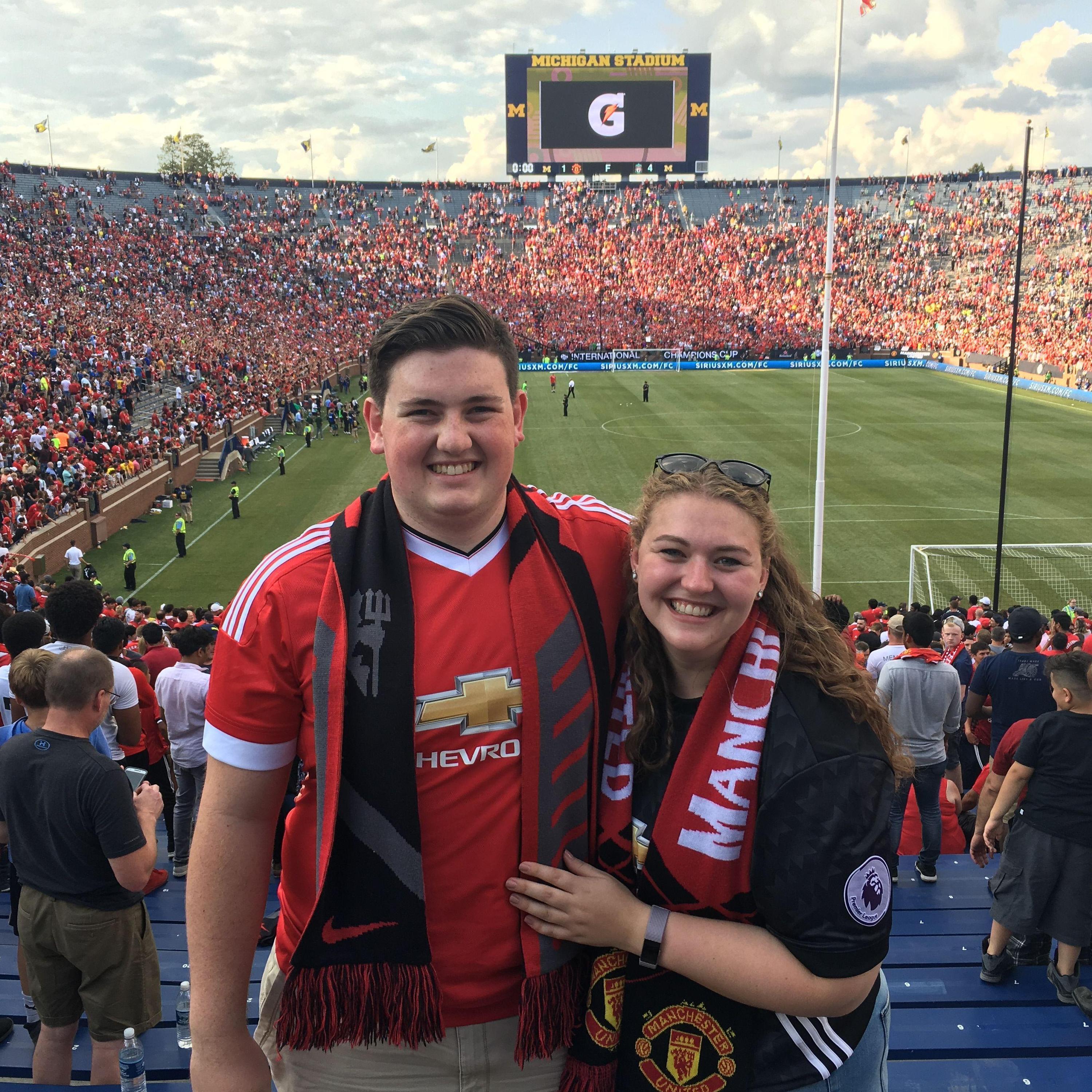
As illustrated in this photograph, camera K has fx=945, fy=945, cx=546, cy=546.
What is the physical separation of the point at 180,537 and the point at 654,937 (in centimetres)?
2136

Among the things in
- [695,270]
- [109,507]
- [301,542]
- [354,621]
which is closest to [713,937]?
[354,621]

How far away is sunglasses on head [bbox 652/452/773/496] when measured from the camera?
2311 millimetres

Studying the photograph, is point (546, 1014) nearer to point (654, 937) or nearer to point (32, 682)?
point (654, 937)

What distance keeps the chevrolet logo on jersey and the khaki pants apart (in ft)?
2.29

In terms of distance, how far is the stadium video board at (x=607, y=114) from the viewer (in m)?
64.1

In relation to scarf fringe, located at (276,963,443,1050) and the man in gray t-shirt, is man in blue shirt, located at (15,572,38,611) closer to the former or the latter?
the man in gray t-shirt

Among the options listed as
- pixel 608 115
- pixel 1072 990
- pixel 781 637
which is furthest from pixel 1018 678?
pixel 608 115

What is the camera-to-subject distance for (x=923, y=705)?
647 centimetres

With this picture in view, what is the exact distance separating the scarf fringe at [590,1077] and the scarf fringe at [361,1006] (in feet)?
1.05

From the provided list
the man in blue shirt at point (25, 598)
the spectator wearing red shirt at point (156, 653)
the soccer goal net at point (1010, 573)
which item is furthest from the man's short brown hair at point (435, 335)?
the soccer goal net at point (1010, 573)

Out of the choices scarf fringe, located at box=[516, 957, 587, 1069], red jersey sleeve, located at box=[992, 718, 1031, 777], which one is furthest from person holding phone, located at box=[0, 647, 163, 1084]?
red jersey sleeve, located at box=[992, 718, 1031, 777]

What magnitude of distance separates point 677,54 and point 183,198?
3468 cm

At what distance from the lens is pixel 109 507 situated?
22.8m

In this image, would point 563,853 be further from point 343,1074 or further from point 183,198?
point 183,198
